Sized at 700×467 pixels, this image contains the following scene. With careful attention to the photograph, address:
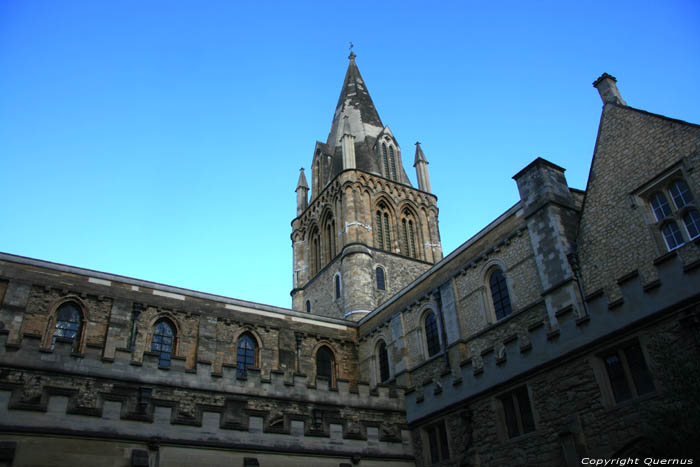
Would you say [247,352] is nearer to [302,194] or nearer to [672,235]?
[672,235]

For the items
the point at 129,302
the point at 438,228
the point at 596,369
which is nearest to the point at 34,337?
the point at 129,302

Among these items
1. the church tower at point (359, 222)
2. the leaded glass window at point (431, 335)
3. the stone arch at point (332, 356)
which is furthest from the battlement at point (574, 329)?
the church tower at point (359, 222)

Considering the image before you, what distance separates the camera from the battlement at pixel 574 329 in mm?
11852

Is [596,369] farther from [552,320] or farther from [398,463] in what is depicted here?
[398,463]

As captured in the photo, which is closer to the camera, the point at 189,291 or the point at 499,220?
the point at 499,220

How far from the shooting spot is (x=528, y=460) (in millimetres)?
14039

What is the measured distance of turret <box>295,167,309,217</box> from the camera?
148 ft

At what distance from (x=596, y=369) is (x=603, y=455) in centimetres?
183

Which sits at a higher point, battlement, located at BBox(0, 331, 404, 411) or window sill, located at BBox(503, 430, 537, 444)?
battlement, located at BBox(0, 331, 404, 411)

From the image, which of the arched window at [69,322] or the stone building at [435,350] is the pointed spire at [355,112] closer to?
the stone building at [435,350]

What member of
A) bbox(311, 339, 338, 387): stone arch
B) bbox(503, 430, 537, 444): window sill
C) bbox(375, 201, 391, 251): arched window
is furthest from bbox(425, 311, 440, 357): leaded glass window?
bbox(375, 201, 391, 251): arched window

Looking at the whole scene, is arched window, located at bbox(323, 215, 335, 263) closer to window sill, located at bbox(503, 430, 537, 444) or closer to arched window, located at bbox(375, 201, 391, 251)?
arched window, located at bbox(375, 201, 391, 251)

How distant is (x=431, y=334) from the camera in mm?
24797

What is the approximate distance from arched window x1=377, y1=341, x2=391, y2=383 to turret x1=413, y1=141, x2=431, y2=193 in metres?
18.1
